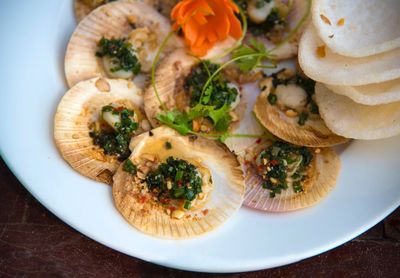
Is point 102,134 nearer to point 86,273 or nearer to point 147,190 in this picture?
point 147,190

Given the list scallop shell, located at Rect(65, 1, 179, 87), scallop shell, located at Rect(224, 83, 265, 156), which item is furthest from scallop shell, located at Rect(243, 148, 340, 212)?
scallop shell, located at Rect(65, 1, 179, 87)

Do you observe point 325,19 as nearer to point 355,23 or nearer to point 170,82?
point 355,23

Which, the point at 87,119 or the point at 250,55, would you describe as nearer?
the point at 87,119

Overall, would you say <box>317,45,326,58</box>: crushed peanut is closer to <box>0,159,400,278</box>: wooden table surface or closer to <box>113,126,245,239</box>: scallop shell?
<box>113,126,245,239</box>: scallop shell

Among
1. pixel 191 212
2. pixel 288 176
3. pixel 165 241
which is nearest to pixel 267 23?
pixel 288 176

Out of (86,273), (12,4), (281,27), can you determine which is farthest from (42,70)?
(281,27)

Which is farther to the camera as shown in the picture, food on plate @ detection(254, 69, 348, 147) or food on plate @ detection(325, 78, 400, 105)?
food on plate @ detection(254, 69, 348, 147)

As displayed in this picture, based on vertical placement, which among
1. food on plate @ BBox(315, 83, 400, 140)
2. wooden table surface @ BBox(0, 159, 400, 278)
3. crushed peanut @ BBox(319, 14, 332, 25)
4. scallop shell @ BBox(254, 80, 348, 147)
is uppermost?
crushed peanut @ BBox(319, 14, 332, 25)

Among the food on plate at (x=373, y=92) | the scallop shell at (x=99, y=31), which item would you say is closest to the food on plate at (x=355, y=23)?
the food on plate at (x=373, y=92)
